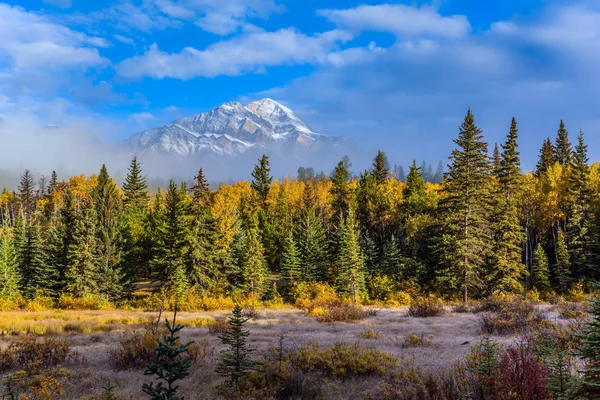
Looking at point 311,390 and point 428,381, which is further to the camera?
point 311,390

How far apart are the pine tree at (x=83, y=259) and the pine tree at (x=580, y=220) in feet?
174

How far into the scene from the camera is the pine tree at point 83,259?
36.6 m

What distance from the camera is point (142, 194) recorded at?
71.7 m

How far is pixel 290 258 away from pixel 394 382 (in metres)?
36.7

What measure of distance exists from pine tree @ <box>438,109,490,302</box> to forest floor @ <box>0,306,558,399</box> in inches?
458

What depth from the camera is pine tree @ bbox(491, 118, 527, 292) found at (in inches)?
1447

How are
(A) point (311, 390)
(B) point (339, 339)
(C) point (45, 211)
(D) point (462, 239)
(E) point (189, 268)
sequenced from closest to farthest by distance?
1. (A) point (311, 390)
2. (B) point (339, 339)
3. (D) point (462, 239)
4. (E) point (189, 268)
5. (C) point (45, 211)

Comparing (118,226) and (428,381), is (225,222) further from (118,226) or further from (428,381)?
(428,381)

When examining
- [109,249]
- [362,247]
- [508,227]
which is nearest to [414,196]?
[362,247]

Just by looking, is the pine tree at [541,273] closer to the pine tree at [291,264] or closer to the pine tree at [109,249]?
the pine tree at [291,264]

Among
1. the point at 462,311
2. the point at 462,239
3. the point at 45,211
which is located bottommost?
the point at 462,311

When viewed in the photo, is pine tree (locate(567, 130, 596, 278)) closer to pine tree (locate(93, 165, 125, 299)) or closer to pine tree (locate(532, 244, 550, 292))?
pine tree (locate(532, 244, 550, 292))

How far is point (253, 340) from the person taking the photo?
1541 cm

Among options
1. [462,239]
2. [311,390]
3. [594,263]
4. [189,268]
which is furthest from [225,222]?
[594,263]
